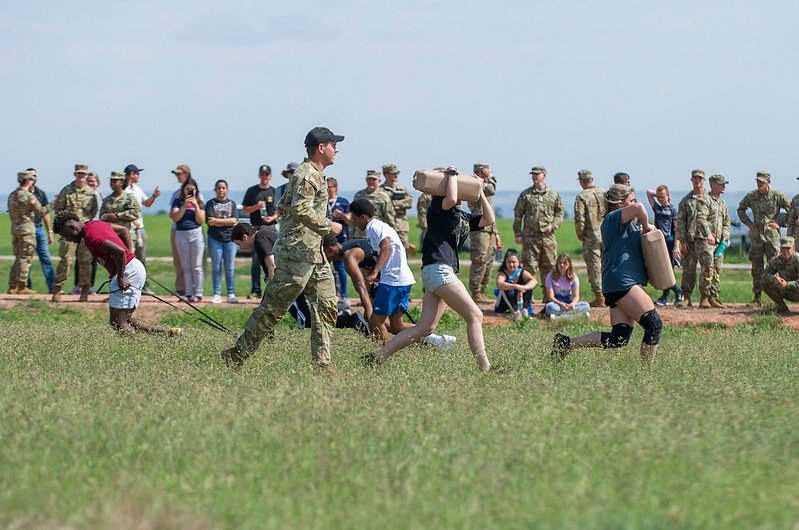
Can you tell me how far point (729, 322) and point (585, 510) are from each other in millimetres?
12072

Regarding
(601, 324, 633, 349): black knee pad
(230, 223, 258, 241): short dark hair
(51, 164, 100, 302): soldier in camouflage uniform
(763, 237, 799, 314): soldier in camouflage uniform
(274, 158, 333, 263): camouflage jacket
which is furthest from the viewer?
(51, 164, 100, 302): soldier in camouflage uniform

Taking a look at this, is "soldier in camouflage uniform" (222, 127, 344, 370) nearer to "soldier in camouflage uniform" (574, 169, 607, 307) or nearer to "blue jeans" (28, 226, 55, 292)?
"soldier in camouflage uniform" (574, 169, 607, 307)

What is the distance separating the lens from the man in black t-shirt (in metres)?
18.3

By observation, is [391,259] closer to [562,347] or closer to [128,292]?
[562,347]

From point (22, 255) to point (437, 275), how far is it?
11687 mm

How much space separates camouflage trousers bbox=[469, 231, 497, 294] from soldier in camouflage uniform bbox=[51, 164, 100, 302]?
5847mm

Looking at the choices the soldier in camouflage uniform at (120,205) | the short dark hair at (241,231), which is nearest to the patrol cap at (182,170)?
the soldier in camouflage uniform at (120,205)

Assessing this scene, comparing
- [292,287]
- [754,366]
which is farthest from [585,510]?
[754,366]

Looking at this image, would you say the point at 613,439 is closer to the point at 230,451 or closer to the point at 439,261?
the point at 230,451

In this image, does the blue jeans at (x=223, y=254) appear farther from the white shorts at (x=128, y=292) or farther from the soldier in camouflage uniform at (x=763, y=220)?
the soldier in camouflage uniform at (x=763, y=220)

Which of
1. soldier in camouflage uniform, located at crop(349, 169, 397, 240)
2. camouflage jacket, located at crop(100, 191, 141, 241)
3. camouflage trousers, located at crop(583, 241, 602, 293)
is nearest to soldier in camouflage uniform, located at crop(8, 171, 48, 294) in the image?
camouflage jacket, located at crop(100, 191, 141, 241)

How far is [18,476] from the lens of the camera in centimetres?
622

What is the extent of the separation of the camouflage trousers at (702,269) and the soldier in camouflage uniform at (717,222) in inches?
1.0

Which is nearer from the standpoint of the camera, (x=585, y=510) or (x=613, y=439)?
(x=585, y=510)
